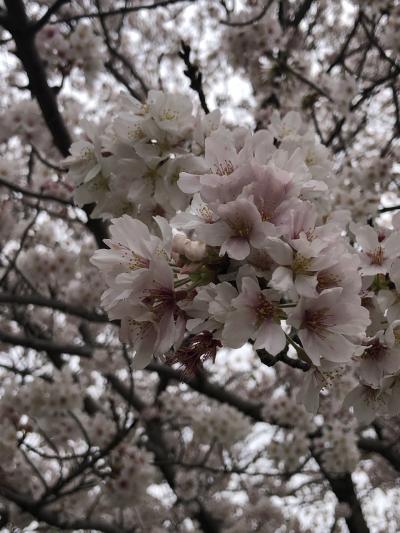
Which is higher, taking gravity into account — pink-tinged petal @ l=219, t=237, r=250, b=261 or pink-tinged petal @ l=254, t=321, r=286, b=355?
pink-tinged petal @ l=219, t=237, r=250, b=261

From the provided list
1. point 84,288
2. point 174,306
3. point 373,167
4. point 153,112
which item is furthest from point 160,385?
point 174,306

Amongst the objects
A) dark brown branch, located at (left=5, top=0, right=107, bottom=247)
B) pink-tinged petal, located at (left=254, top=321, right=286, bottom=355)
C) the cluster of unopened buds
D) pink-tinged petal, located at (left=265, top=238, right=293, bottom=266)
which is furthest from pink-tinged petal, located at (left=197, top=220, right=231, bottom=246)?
dark brown branch, located at (left=5, top=0, right=107, bottom=247)

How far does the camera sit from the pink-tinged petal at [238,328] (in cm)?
113

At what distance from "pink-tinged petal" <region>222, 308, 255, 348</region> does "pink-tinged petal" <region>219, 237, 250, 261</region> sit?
123 mm

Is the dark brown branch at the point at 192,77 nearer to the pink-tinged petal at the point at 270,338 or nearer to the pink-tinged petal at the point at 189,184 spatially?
the pink-tinged petal at the point at 189,184

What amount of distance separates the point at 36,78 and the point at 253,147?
6.59ft

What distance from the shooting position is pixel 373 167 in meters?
4.38

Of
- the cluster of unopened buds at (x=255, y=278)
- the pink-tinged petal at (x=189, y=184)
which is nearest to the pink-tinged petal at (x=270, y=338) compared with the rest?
the cluster of unopened buds at (x=255, y=278)

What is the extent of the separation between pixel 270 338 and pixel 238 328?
0.24ft

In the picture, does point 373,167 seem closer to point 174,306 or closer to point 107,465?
point 107,465

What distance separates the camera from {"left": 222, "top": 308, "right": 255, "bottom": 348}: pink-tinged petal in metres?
1.13

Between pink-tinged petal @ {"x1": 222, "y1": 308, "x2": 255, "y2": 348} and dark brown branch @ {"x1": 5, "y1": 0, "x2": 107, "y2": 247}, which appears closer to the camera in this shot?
pink-tinged petal @ {"x1": 222, "y1": 308, "x2": 255, "y2": 348}

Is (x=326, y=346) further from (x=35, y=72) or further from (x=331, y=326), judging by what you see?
(x=35, y=72)

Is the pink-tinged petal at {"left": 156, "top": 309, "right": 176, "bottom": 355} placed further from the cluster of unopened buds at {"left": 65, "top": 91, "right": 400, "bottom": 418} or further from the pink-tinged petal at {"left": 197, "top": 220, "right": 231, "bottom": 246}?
the pink-tinged petal at {"left": 197, "top": 220, "right": 231, "bottom": 246}
